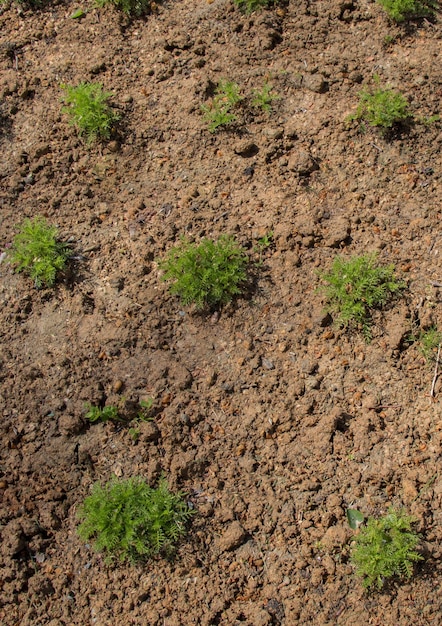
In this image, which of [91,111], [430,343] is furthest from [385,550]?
[91,111]

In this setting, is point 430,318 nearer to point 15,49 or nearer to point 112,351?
point 112,351

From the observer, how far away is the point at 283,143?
3.88m

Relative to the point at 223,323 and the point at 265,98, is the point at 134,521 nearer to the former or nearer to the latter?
the point at 223,323

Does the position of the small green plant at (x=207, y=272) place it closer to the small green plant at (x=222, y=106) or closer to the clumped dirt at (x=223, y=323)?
the clumped dirt at (x=223, y=323)

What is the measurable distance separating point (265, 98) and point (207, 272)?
1.33 meters

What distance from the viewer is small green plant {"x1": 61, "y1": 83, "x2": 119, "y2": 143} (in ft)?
12.8

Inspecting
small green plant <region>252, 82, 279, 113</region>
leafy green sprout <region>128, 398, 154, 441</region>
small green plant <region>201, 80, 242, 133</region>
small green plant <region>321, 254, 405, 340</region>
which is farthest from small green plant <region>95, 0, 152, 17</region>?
leafy green sprout <region>128, 398, 154, 441</region>

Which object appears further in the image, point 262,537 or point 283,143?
point 283,143

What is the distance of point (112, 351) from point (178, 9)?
2557 mm

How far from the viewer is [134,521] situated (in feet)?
10.00

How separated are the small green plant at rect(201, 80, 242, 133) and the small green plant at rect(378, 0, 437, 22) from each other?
1.19 meters

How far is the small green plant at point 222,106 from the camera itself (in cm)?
389

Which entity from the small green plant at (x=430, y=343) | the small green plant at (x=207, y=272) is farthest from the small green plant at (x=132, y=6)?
the small green plant at (x=430, y=343)

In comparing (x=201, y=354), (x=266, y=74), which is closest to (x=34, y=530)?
(x=201, y=354)
